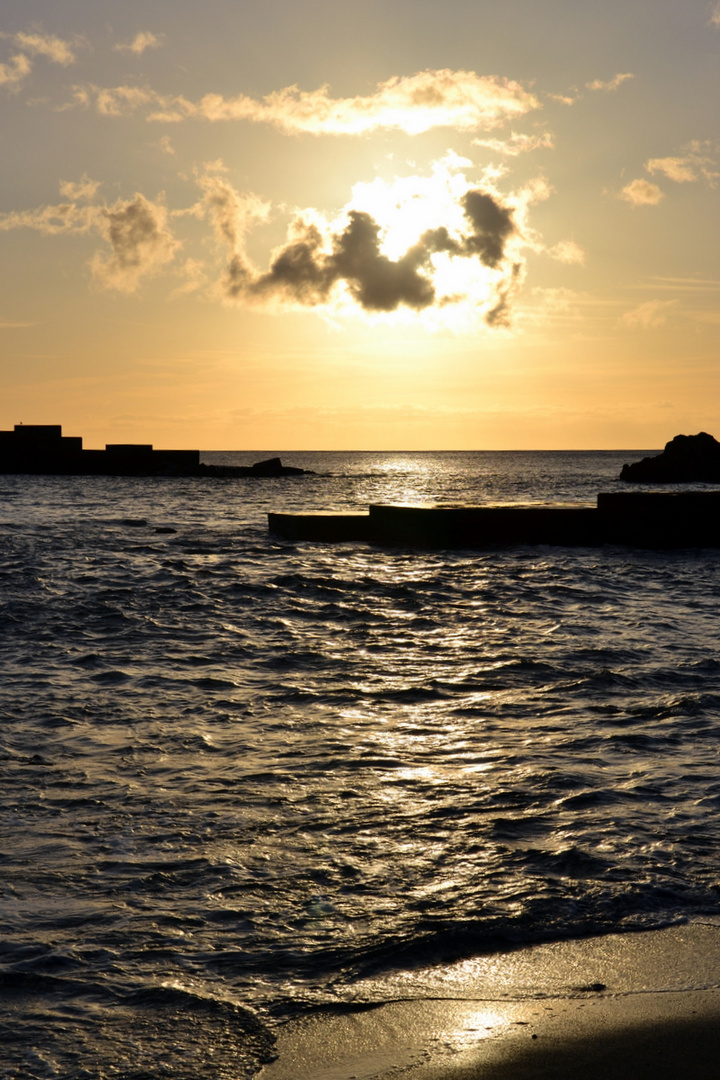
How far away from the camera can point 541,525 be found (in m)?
23.0

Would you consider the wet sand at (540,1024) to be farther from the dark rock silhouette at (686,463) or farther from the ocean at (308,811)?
the dark rock silhouette at (686,463)

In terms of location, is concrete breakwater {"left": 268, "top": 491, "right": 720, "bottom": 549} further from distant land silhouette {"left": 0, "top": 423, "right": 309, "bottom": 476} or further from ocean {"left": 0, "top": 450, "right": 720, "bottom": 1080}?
distant land silhouette {"left": 0, "top": 423, "right": 309, "bottom": 476}

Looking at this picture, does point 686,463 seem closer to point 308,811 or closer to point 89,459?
point 89,459

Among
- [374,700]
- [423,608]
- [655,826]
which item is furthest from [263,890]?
[423,608]

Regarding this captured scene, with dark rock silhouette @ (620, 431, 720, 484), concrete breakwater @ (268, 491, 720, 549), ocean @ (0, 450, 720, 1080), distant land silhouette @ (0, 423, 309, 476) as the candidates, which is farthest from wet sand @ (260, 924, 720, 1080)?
distant land silhouette @ (0, 423, 309, 476)

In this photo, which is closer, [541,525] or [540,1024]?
[540,1024]

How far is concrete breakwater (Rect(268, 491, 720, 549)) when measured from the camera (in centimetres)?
2283

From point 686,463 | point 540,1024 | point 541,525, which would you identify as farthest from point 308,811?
point 686,463

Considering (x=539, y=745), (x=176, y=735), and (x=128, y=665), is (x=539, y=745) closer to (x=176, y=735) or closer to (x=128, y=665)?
(x=176, y=735)

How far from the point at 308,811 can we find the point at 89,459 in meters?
89.8

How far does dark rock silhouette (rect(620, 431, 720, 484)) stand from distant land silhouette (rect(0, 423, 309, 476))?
33913 mm

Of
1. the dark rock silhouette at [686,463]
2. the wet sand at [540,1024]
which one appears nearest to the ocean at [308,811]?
the wet sand at [540,1024]

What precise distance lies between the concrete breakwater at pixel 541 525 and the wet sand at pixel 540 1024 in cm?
1900

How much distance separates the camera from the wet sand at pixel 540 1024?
2977 millimetres
